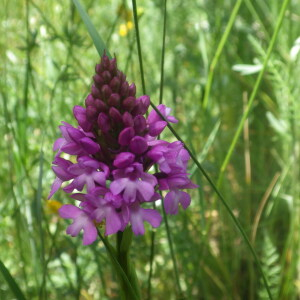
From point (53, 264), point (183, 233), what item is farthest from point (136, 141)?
point (53, 264)

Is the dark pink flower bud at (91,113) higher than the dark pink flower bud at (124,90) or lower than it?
lower

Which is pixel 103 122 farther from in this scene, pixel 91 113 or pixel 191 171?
pixel 191 171

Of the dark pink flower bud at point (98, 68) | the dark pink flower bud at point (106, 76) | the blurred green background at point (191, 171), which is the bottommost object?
the blurred green background at point (191, 171)

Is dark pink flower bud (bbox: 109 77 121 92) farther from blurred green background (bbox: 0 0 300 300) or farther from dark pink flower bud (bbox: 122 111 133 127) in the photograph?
blurred green background (bbox: 0 0 300 300)

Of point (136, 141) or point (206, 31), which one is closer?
point (136, 141)

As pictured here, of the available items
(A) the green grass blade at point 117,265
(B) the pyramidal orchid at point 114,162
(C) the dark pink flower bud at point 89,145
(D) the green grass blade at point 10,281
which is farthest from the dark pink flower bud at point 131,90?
(D) the green grass blade at point 10,281

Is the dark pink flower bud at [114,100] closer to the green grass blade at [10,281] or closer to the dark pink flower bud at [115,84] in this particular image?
the dark pink flower bud at [115,84]

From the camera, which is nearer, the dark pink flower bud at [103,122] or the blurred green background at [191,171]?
the dark pink flower bud at [103,122]

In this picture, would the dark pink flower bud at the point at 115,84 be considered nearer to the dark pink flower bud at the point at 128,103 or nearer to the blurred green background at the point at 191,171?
the dark pink flower bud at the point at 128,103

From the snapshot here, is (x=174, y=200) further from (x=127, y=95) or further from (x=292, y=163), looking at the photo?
(x=292, y=163)
